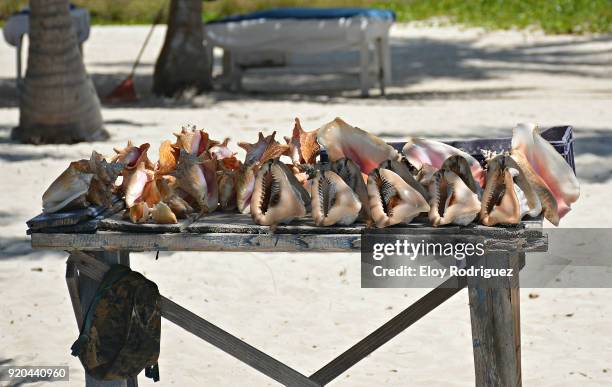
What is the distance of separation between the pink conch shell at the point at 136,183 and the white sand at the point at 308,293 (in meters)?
1.38

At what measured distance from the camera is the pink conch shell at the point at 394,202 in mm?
3031

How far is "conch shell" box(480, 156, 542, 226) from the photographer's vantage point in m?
2.99

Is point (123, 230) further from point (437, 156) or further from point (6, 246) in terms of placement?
point (6, 246)

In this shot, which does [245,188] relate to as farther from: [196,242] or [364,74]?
[364,74]

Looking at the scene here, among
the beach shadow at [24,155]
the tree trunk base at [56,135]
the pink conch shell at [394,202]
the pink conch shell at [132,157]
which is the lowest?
the tree trunk base at [56,135]

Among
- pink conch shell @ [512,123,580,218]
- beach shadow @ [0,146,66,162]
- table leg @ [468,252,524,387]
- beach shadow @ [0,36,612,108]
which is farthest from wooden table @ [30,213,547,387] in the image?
beach shadow @ [0,36,612,108]

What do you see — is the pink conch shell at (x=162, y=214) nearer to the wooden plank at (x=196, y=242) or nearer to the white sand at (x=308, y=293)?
the wooden plank at (x=196, y=242)

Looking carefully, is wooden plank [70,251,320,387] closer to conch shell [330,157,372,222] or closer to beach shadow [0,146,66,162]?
conch shell [330,157,372,222]

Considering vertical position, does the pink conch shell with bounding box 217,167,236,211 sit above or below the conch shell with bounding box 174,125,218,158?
below

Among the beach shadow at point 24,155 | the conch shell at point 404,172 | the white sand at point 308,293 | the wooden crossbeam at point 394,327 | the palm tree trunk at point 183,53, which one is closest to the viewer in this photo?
the conch shell at point 404,172

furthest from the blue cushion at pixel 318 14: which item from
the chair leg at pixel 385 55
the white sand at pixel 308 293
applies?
the white sand at pixel 308 293

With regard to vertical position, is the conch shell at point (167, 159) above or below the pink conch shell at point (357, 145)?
below

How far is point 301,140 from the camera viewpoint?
3.54 metres

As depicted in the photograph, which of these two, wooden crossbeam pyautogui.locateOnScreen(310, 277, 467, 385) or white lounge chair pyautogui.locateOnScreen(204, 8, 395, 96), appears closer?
wooden crossbeam pyautogui.locateOnScreen(310, 277, 467, 385)
